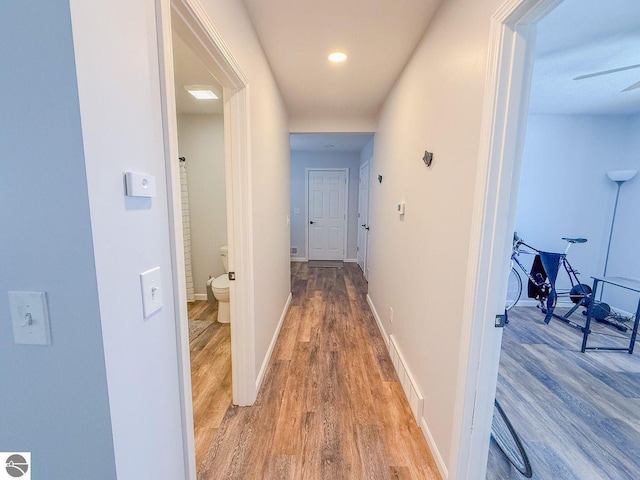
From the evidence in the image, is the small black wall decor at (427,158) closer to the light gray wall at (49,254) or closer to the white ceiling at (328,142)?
the light gray wall at (49,254)

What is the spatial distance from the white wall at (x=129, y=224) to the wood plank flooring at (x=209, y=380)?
0.67m

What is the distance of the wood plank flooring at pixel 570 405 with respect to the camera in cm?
136

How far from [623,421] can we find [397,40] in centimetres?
281

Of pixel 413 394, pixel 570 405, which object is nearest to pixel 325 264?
pixel 413 394

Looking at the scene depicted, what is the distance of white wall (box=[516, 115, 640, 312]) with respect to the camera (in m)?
3.12

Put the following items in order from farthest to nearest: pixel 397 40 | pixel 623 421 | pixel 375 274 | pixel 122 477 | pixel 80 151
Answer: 1. pixel 375 274
2. pixel 397 40
3. pixel 623 421
4. pixel 122 477
5. pixel 80 151

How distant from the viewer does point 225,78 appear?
137 centimetres

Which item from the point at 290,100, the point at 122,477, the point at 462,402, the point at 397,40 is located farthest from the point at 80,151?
the point at 290,100

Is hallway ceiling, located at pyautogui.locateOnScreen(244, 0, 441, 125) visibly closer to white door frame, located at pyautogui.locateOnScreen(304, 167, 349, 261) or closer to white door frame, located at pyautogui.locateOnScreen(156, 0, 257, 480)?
white door frame, located at pyautogui.locateOnScreen(156, 0, 257, 480)

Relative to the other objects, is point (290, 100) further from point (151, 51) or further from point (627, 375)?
point (627, 375)

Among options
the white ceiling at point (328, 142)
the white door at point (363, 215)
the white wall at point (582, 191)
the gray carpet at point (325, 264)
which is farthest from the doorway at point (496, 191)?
the gray carpet at point (325, 264)

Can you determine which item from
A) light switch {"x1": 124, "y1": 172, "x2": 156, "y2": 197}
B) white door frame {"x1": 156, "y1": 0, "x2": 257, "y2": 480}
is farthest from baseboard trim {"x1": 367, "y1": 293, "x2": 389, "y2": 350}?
light switch {"x1": 124, "y1": 172, "x2": 156, "y2": 197}

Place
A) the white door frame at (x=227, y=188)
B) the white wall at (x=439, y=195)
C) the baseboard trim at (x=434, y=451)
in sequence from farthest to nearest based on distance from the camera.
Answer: the baseboard trim at (x=434, y=451) < the white wall at (x=439, y=195) < the white door frame at (x=227, y=188)

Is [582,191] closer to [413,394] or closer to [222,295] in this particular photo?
[413,394]
